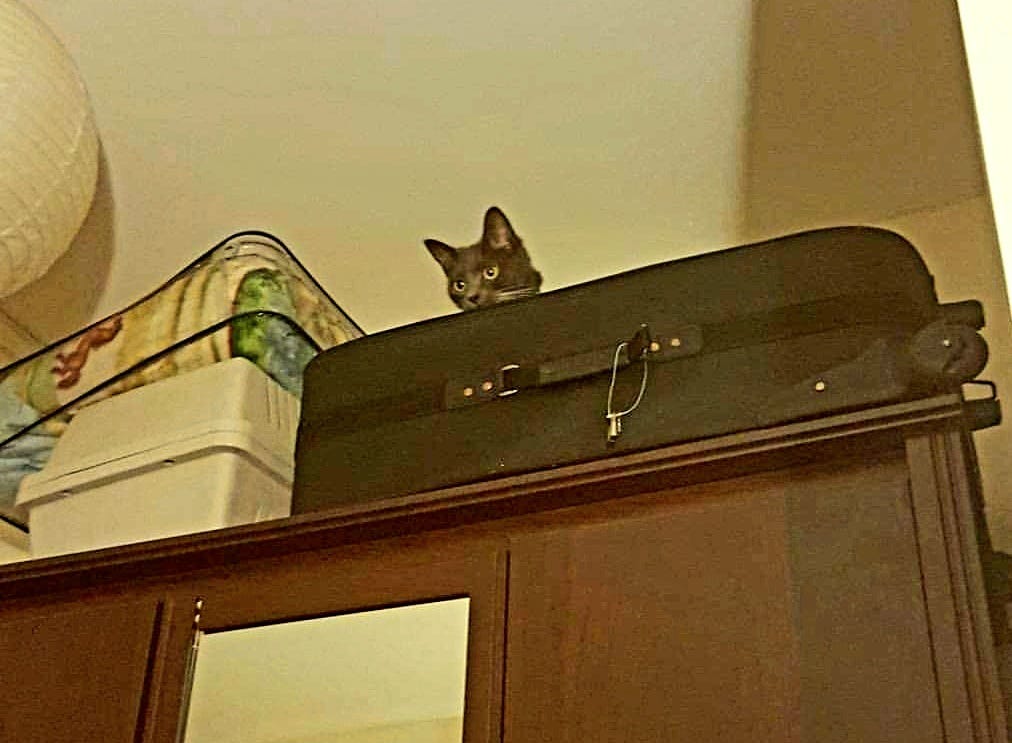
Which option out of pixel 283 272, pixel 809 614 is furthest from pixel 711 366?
pixel 283 272

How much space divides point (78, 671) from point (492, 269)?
2.18 feet

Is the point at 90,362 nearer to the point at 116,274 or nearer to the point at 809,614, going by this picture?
the point at 116,274

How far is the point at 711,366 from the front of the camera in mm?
1041

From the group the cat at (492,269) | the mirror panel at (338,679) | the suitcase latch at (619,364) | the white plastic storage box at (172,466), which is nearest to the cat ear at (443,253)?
the cat at (492,269)

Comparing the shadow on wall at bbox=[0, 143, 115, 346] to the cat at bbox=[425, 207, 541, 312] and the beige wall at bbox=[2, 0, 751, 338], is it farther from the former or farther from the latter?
the cat at bbox=[425, 207, 541, 312]

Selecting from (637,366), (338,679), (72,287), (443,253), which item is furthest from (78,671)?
(72,287)

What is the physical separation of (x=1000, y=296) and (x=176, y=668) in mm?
1022

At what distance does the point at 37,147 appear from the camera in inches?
50.9

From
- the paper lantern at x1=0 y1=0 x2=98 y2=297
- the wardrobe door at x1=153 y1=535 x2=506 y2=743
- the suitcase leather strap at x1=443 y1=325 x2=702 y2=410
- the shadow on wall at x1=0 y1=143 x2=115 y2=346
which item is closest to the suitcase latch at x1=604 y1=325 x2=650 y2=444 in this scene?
the suitcase leather strap at x1=443 y1=325 x2=702 y2=410

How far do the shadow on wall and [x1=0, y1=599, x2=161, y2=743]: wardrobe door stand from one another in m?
0.69

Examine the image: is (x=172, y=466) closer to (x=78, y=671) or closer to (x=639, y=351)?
(x=78, y=671)

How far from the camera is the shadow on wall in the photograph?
5.62 ft

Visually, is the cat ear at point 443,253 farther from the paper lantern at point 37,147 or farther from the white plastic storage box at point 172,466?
the paper lantern at point 37,147

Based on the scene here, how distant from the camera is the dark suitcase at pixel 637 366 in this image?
3.24 feet
